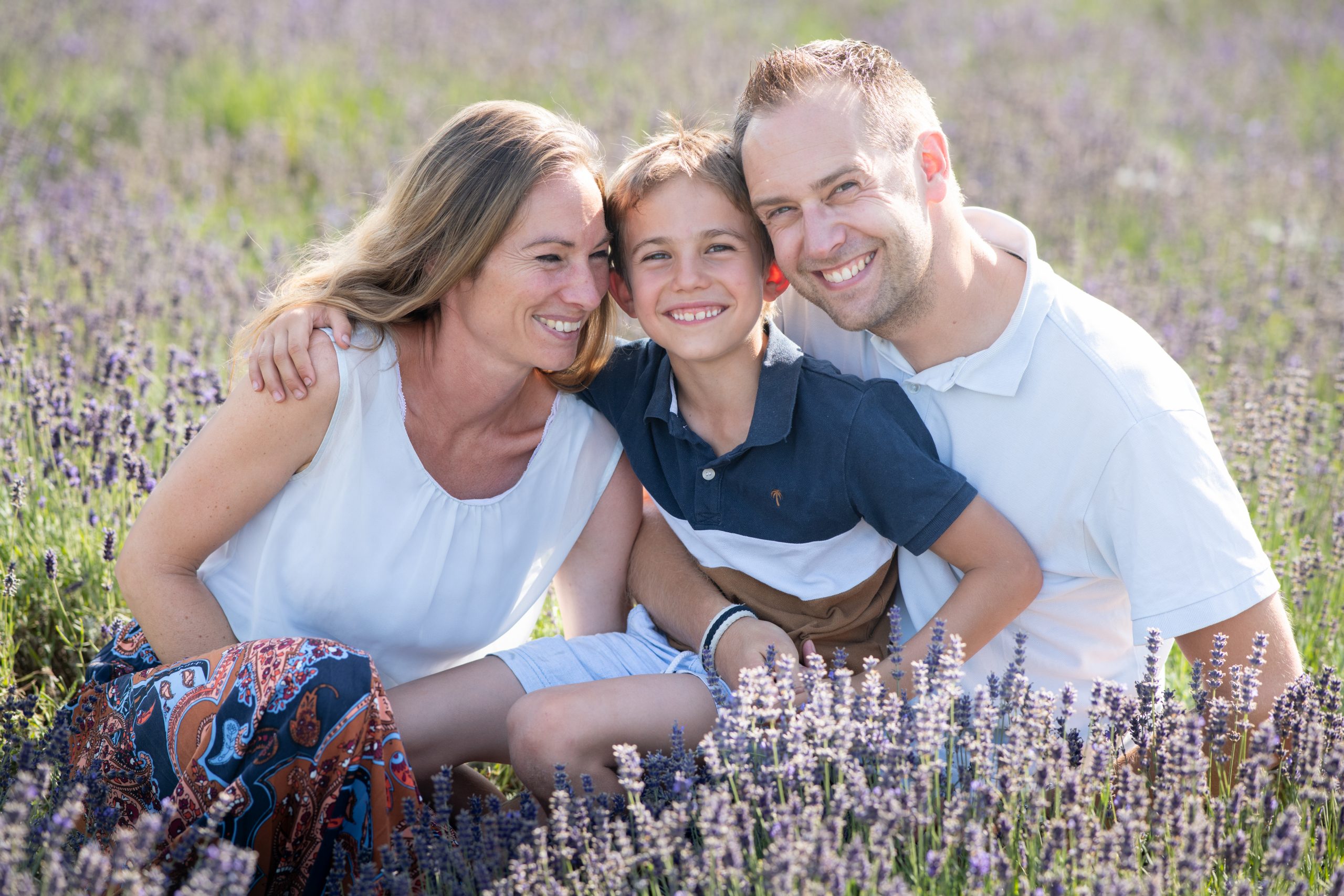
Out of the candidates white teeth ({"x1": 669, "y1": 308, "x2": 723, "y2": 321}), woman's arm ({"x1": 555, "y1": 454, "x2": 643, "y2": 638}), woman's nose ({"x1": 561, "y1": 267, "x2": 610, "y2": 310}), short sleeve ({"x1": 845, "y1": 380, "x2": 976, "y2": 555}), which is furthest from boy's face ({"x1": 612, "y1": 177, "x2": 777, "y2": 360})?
woman's arm ({"x1": 555, "y1": 454, "x2": 643, "y2": 638})

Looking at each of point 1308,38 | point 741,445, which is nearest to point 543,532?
point 741,445

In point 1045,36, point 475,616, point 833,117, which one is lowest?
point 475,616

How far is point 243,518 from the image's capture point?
8.75ft

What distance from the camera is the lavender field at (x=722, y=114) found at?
1.94 metres

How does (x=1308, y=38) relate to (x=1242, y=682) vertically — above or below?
above

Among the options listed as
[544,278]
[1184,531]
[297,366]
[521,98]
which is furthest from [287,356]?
[521,98]

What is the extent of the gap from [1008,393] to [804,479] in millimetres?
Result: 475

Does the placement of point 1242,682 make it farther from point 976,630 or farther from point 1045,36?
point 1045,36

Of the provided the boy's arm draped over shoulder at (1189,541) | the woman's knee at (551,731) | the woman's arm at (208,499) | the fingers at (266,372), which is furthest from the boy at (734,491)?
the fingers at (266,372)

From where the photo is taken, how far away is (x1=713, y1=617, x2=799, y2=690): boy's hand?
2.51 metres

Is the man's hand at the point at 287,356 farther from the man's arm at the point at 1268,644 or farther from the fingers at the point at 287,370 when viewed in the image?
the man's arm at the point at 1268,644

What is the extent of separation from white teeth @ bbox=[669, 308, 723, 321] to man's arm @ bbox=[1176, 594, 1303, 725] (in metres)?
1.21

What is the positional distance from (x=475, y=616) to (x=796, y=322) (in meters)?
1.10

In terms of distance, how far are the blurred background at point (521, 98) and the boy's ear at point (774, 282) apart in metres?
0.52
